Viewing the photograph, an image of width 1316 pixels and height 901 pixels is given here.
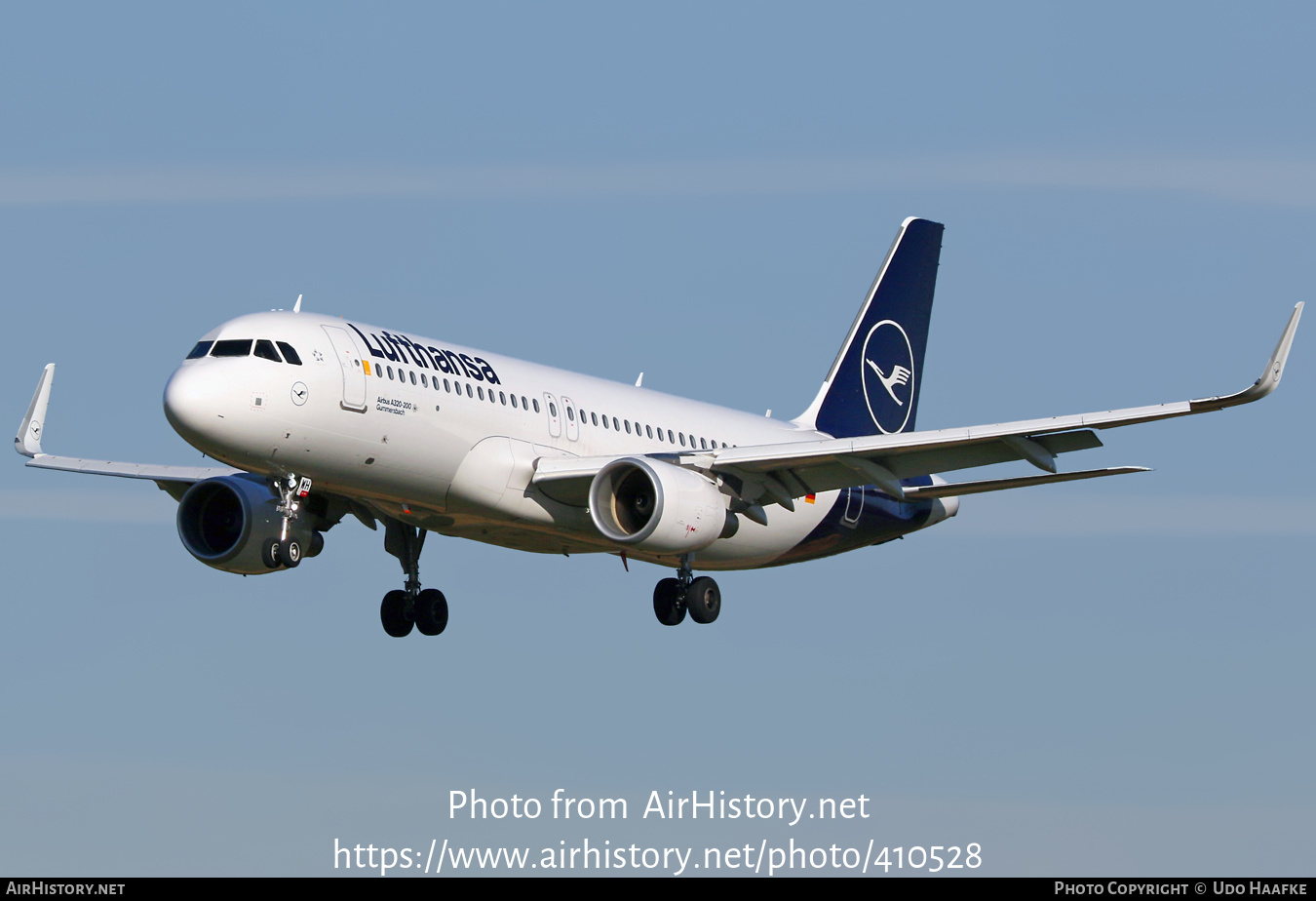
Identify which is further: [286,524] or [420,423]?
[420,423]

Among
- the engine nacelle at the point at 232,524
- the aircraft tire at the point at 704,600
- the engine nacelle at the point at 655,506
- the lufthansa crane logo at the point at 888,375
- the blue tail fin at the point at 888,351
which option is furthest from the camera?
the lufthansa crane logo at the point at 888,375

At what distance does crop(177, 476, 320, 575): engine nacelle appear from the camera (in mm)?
39219

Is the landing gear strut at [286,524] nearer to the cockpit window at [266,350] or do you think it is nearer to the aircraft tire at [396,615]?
the cockpit window at [266,350]

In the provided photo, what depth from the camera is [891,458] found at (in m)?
38.8

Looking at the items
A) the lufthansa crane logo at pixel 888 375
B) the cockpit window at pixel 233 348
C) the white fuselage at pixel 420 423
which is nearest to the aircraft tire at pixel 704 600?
the white fuselage at pixel 420 423

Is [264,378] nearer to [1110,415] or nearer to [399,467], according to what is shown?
[399,467]

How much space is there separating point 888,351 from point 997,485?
32.2 ft

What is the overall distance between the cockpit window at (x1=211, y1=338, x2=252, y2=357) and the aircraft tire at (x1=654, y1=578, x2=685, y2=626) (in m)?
10.8

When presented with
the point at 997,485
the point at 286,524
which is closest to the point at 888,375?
the point at 997,485

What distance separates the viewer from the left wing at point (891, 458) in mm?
35469

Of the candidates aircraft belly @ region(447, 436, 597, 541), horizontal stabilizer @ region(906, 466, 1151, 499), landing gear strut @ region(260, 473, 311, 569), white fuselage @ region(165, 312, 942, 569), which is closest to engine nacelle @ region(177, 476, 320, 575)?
white fuselage @ region(165, 312, 942, 569)

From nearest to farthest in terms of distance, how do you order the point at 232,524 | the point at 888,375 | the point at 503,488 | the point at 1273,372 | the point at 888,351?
the point at 1273,372 → the point at 503,488 → the point at 232,524 → the point at 888,375 → the point at 888,351

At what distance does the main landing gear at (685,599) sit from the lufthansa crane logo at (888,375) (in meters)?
10.1

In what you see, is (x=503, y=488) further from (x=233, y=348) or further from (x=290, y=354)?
(x=233, y=348)
